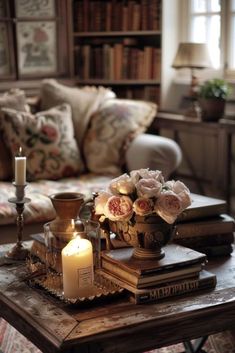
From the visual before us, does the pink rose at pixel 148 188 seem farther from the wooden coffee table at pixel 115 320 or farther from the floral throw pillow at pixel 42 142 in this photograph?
the floral throw pillow at pixel 42 142

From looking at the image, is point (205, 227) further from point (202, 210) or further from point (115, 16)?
point (115, 16)

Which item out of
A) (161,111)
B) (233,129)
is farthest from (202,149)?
(233,129)

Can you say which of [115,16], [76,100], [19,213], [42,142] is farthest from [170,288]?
[115,16]

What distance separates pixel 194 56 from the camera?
3.88 meters

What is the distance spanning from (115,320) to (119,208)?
302mm

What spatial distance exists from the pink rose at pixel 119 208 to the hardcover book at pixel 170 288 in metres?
0.19

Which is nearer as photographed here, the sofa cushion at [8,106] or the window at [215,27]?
the sofa cushion at [8,106]

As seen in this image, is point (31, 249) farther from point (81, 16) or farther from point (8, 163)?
point (81, 16)

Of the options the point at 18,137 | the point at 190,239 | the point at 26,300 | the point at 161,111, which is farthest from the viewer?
the point at 161,111

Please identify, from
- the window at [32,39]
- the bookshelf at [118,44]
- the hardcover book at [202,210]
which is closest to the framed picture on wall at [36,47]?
the window at [32,39]

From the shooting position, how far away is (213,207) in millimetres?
2131

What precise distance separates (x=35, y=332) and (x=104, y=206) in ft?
1.30

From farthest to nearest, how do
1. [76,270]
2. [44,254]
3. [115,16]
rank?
[115,16] → [44,254] → [76,270]

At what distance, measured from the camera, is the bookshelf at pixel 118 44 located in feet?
14.2
